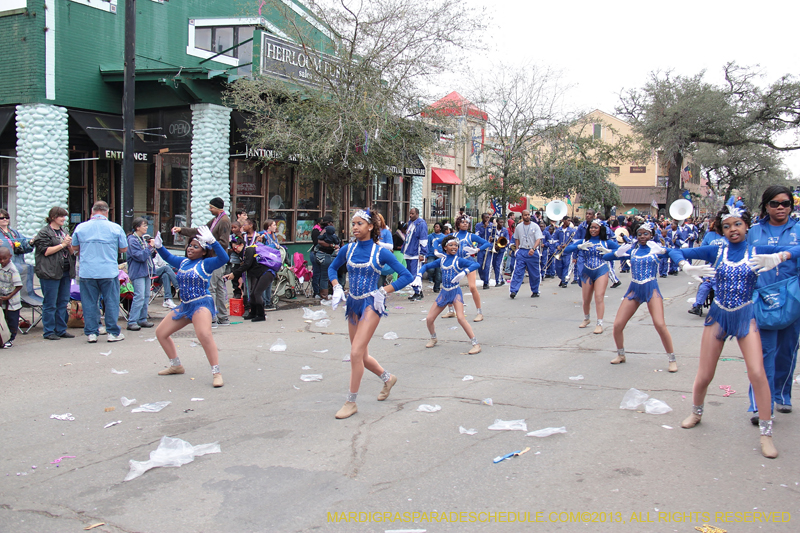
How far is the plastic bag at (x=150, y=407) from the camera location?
19.2 feet

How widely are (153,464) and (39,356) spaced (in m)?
4.58

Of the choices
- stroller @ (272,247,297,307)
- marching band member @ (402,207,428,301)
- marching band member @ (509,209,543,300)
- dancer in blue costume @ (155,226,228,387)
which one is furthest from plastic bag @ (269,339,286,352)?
marching band member @ (509,209,543,300)

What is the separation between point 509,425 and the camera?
211 inches

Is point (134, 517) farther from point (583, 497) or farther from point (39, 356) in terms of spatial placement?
point (39, 356)

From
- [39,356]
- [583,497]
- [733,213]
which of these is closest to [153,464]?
[583,497]

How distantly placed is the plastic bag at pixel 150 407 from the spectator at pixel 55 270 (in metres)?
3.80

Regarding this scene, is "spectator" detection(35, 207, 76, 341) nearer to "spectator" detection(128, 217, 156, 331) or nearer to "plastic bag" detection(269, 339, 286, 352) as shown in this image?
"spectator" detection(128, 217, 156, 331)

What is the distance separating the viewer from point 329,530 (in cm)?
361

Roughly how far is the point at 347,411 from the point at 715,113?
3410cm

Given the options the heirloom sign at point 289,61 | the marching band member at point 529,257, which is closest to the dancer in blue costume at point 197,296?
the heirloom sign at point 289,61

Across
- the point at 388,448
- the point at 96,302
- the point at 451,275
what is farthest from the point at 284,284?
the point at 388,448

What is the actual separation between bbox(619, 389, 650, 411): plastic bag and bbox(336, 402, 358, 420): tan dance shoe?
8.13 feet

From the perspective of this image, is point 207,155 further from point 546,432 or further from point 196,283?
point 546,432

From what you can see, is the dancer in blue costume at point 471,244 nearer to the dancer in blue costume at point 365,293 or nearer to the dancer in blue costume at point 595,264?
the dancer in blue costume at point 595,264
